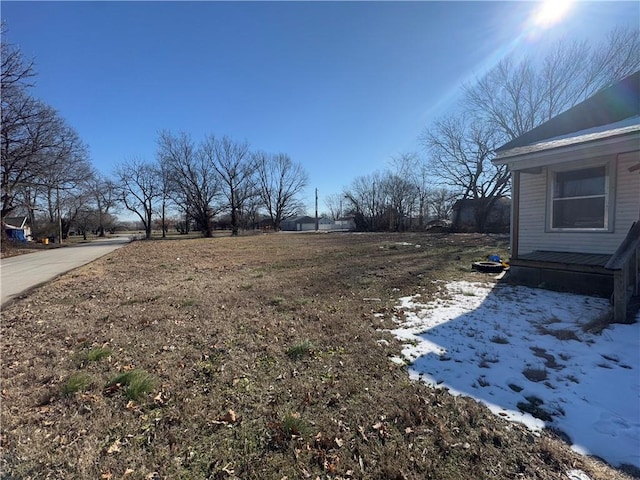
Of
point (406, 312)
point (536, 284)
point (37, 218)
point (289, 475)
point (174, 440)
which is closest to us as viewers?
point (289, 475)

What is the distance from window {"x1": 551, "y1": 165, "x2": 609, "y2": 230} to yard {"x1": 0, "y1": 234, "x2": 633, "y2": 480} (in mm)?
5209

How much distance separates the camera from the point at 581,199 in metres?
6.71

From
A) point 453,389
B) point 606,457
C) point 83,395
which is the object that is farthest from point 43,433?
point 606,457

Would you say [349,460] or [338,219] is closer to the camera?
[349,460]

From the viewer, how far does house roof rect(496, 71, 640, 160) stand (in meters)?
6.81

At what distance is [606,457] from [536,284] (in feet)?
17.5

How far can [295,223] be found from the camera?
266ft

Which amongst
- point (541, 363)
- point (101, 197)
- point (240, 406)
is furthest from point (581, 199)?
point (101, 197)

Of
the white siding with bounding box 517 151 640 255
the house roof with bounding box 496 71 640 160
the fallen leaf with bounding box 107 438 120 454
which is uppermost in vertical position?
the house roof with bounding box 496 71 640 160

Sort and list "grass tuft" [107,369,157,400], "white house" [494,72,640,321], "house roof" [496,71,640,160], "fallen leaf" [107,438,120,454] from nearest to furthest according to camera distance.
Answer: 1. "fallen leaf" [107,438,120,454]
2. "grass tuft" [107,369,157,400]
3. "white house" [494,72,640,321]
4. "house roof" [496,71,640,160]

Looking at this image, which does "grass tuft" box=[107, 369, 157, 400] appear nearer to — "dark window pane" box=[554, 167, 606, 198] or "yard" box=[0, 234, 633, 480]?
"yard" box=[0, 234, 633, 480]

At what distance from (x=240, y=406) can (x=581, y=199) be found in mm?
8009

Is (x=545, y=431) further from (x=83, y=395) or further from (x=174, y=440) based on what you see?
(x=83, y=395)

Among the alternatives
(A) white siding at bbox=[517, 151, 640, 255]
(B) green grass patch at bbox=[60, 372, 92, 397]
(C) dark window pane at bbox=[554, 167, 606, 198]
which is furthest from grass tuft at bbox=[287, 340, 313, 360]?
(C) dark window pane at bbox=[554, 167, 606, 198]
